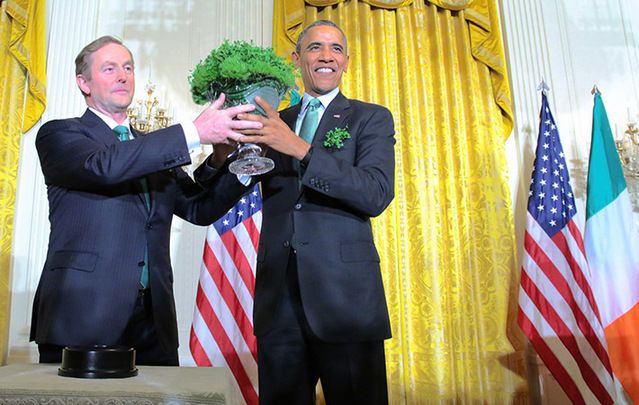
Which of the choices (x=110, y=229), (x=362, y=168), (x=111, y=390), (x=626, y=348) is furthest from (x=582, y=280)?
(x=111, y=390)

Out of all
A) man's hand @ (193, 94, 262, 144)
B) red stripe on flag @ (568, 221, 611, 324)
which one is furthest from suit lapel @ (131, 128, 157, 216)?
red stripe on flag @ (568, 221, 611, 324)

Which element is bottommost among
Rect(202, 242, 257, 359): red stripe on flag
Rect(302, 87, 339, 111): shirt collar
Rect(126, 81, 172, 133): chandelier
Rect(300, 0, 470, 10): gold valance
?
Rect(202, 242, 257, 359): red stripe on flag

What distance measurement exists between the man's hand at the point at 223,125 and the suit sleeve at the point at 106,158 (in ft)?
0.24

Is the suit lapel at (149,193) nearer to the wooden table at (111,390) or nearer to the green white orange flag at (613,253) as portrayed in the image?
the wooden table at (111,390)

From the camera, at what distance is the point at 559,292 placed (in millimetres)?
3695

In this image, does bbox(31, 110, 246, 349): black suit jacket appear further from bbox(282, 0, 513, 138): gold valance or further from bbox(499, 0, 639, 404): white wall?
bbox(499, 0, 639, 404): white wall

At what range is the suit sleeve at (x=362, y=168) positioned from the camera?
5.83 ft

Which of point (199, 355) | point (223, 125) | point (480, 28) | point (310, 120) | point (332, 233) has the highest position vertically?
point (480, 28)

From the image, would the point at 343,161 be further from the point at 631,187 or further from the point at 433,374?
the point at 631,187

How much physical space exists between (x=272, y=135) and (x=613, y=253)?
296 centimetres

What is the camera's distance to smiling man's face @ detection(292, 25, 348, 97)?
→ 83.2 inches

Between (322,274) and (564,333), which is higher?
(322,274)

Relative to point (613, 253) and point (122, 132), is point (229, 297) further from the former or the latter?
point (613, 253)

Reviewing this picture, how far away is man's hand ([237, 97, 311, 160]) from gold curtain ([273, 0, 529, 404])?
2.55 m
